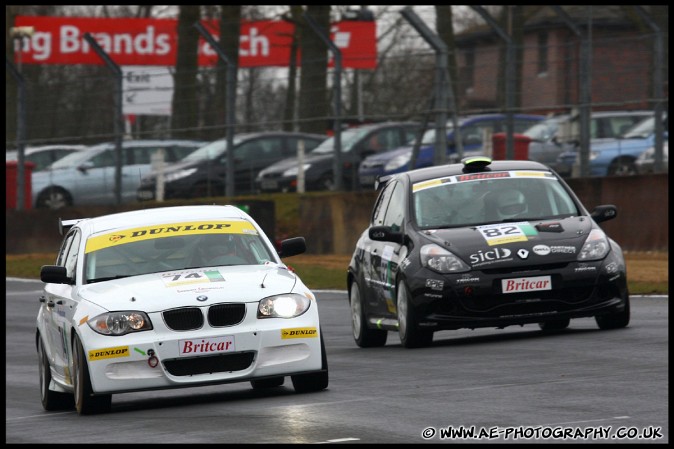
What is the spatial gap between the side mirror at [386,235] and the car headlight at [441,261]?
0.56m

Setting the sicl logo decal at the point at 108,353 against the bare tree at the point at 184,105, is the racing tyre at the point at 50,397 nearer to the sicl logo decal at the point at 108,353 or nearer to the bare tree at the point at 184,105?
the sicl logo decal at the point at 108,353

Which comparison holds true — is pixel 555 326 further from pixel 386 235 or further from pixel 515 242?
pixel 386 235

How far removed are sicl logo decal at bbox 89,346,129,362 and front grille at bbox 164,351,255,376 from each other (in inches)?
10.7

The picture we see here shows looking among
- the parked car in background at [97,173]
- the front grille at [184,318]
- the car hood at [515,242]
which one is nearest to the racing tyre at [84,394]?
the front grille at [184,318]

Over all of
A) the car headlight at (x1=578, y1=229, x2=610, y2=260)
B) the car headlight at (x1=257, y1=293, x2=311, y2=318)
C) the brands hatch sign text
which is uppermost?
the brands hatch sign text

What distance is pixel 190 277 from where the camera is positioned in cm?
1124

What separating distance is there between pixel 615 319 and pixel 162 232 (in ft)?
14.2

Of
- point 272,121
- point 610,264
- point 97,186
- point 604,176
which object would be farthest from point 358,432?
point 97,186

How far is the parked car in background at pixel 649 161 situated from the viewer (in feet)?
81.1

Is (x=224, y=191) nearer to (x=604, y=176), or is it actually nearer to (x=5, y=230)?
(x=5, y=230)

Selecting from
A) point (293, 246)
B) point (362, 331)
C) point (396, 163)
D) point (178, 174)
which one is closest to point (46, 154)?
point (178, 174)

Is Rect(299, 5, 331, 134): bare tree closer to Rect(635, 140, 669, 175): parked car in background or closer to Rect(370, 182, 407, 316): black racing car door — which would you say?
Rect(635, 140, 669, 175): parked car in background

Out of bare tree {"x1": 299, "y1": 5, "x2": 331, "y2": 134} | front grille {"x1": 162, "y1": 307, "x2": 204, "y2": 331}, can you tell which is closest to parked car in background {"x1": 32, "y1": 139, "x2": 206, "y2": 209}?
bare tree {"x1": 299, "y1": 5, "x2": 331, "y2": 134}

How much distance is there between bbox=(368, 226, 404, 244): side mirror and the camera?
14534 mm
